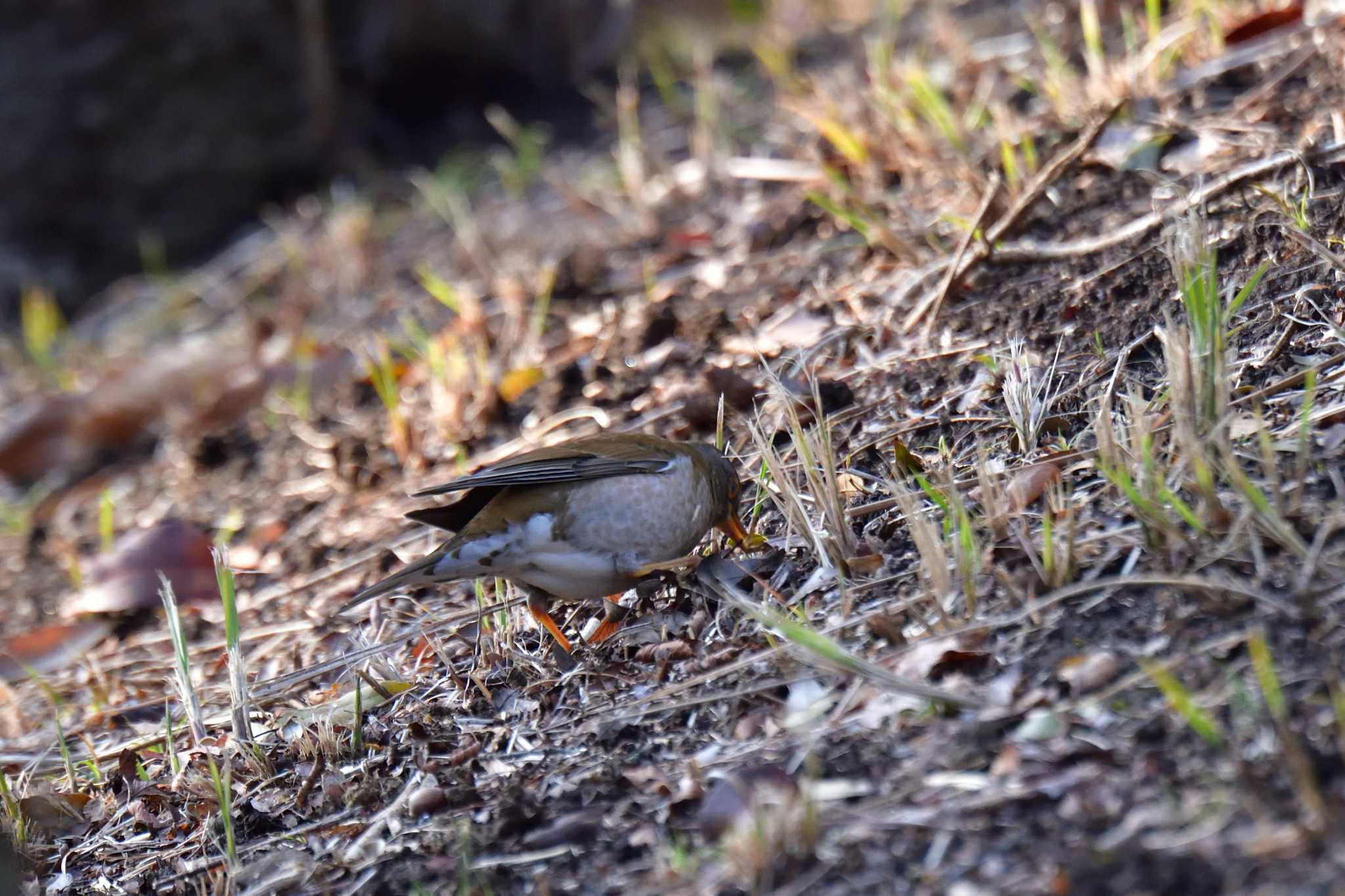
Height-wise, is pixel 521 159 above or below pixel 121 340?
above

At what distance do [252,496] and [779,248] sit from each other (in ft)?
7.83

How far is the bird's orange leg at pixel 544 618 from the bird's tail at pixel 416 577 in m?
0.24

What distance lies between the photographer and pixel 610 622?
347 cm

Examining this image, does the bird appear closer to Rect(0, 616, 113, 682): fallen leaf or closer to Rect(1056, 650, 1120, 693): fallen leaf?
Rect(1056, 650, 1120, 693): fallen leaf

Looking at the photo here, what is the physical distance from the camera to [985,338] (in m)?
3.87

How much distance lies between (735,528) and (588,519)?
41 cm

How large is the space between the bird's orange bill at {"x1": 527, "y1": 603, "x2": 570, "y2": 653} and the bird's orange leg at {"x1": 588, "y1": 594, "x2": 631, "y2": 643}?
0.25ft

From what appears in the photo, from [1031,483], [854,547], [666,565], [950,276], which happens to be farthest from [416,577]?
[950,276]

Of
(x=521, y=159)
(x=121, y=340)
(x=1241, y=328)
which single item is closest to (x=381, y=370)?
(x=521, y=159)

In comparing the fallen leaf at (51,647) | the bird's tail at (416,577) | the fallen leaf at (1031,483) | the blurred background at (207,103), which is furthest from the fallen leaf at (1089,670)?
the blurred background at (207,103)

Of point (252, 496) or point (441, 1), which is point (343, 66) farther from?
point (252, 496)

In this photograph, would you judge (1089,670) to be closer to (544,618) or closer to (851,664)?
(851,664)

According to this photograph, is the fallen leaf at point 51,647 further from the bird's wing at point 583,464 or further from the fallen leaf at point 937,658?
the fallen leaf at point 937,658

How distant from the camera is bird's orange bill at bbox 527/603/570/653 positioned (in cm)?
334
